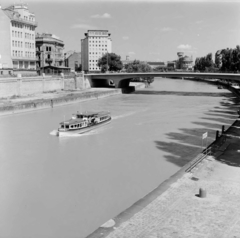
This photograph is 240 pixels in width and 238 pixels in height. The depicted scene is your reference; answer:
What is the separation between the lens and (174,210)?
969 centimetres

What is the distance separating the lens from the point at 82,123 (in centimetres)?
2327

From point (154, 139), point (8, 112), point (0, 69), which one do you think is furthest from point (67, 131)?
point (0, 69)

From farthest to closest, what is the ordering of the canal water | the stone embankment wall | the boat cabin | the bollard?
the stone embankment wall, the boat cabin, the bollard, the canal water

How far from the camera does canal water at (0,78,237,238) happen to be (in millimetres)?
10250

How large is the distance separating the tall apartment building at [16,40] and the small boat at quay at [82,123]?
2150 centimetres

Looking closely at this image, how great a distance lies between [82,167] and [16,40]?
1482 inches

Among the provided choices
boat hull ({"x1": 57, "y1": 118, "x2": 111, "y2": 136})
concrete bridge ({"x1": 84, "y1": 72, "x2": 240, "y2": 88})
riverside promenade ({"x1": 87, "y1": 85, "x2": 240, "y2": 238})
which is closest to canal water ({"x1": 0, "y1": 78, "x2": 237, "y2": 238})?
boat hull ({"x1": 57, "y1": 118, "x2": 111, "y2": 136})

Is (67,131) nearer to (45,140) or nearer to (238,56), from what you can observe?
(45,140)

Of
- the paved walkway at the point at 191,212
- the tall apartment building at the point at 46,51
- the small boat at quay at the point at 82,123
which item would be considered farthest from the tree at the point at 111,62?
the paved walkway at the point at 191,212

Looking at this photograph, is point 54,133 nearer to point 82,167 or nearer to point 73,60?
point 82,167

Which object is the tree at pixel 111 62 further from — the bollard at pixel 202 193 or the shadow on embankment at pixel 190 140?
the bollard at pixel 202 193

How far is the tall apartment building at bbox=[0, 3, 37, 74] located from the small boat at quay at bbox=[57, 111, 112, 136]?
2150 centimetres

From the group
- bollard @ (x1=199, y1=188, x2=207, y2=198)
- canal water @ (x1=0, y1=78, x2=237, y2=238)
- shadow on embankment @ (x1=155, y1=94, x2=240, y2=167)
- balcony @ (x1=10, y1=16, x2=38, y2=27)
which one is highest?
balcony @ (x1=10, y1=16, x2=38, y2=27)

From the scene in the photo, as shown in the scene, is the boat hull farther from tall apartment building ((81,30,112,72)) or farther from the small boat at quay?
tall apartment building ((81,30,112,72))
